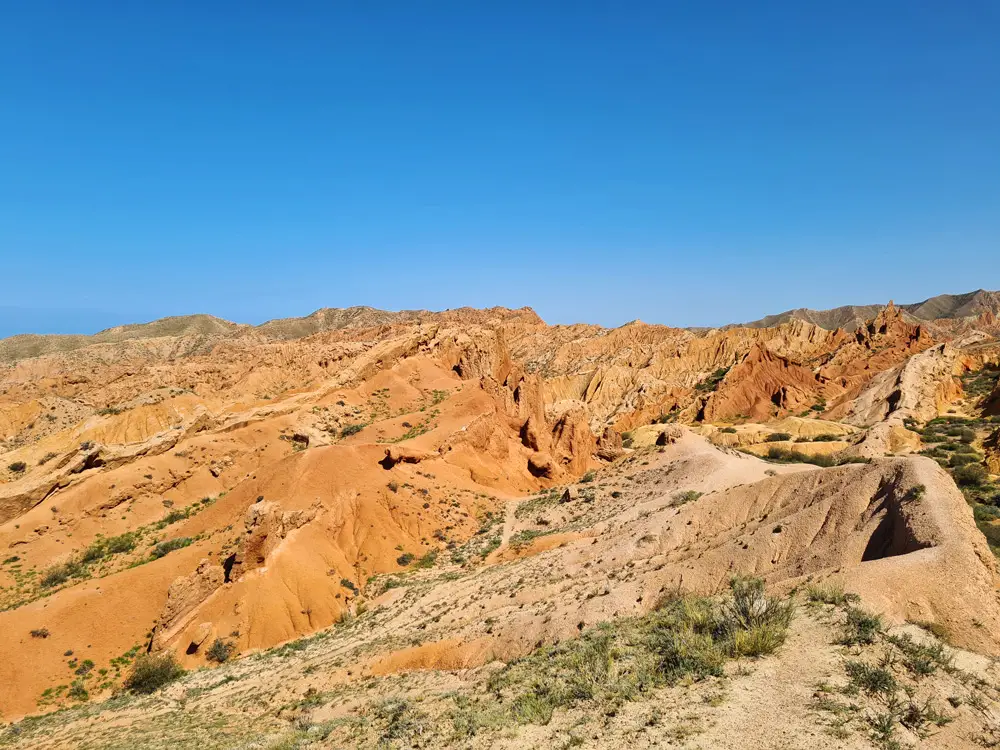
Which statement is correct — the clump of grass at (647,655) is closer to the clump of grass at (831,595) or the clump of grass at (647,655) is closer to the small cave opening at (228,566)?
the clump of grass at (831,595)

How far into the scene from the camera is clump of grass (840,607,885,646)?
8836 mm

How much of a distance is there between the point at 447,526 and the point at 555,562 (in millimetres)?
9831

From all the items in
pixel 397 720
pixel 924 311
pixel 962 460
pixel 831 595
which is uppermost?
pixel 924 311

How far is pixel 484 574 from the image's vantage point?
21.8m

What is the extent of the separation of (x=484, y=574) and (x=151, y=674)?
11.7 m

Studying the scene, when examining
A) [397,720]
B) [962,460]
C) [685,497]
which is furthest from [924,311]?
[397,720]

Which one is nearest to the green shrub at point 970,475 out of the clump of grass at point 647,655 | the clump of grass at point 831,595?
the clump of grass at point 647,655

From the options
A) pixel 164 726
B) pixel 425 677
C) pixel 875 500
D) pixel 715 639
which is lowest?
pixel 164 726

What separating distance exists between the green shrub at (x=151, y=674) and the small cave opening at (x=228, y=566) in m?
3.25

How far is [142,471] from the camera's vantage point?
1227 inches

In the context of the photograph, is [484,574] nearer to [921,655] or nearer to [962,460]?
[921,655]

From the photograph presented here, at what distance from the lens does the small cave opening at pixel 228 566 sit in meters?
21.7

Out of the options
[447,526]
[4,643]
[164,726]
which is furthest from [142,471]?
[164,726]

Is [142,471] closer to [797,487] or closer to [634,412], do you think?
[797,487]
